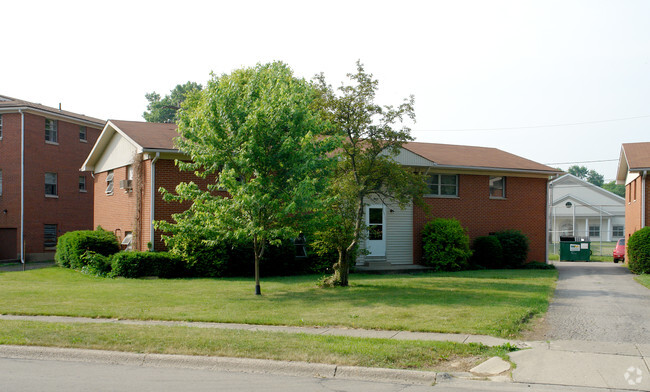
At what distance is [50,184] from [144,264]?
589 inches

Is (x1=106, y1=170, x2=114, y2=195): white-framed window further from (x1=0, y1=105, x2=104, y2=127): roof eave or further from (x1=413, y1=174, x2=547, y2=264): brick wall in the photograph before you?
(x1=413, y1=174, x2=547, y2=264): brick wall

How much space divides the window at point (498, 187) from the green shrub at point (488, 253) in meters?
2.46

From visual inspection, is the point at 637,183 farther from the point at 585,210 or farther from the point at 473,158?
the point at 585,210

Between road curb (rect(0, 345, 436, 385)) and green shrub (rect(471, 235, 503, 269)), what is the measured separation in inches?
688

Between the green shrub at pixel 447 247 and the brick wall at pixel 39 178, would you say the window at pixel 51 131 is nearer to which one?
the brick wall at pixel 39 178

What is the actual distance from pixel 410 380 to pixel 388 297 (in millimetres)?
6639

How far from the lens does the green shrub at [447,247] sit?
867 inches

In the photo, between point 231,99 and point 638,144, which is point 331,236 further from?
point 638,144

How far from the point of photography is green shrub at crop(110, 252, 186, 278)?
18.4m

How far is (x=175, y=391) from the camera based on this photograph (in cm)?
619

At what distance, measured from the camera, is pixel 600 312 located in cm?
1130

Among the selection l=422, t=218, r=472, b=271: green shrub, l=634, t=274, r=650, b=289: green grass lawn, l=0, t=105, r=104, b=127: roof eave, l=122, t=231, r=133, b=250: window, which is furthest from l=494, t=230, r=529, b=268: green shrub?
l=0, t=105, r=104, b=127: roof eave

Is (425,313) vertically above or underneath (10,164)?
underneath

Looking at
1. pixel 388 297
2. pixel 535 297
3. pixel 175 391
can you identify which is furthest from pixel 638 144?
pixel 175 391
